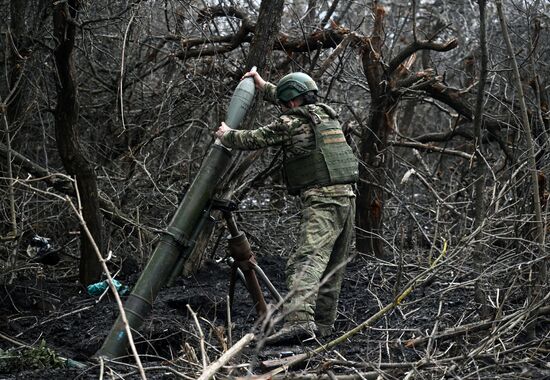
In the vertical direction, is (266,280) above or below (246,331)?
above

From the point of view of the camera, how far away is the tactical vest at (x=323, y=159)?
686cm

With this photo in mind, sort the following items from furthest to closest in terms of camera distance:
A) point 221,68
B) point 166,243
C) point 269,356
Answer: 1. point 221,68
2. point 166,243
3. point 269,356

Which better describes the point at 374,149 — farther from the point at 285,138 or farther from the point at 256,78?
the point at 285,138

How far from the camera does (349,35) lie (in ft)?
29.6

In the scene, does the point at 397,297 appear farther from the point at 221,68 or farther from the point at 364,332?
the point at 221,68

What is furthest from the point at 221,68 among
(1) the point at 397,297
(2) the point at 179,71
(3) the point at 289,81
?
(1) the point at 397,297

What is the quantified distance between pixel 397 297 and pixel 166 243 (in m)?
1.97

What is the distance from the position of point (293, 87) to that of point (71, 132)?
209 centimetres

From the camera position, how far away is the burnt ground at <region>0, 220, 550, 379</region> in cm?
492

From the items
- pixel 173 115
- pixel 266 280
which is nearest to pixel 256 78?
pixel 266 280

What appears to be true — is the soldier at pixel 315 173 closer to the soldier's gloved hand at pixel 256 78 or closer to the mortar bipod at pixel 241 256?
the soldier's gloved hand at pixel 256 78

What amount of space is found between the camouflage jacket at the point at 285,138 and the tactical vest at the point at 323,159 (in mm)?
43

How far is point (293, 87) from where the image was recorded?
6.86 meters

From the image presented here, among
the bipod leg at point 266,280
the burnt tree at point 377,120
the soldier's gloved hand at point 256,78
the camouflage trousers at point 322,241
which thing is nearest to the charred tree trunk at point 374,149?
the burnt tree at point 377,120
